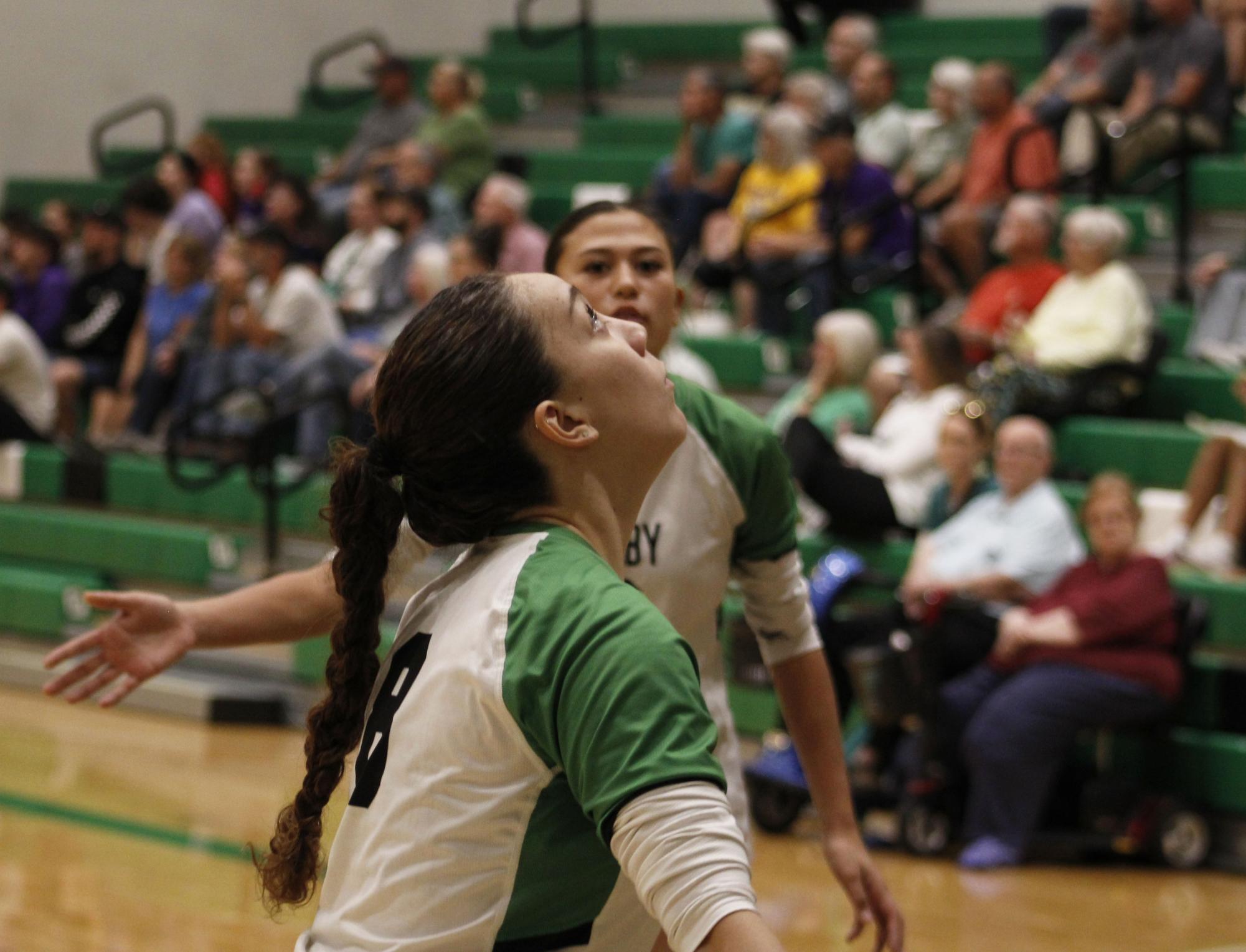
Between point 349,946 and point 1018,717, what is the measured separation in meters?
3.92

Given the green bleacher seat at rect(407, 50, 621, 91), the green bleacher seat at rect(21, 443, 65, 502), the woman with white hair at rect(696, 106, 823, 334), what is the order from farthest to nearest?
1. the green bleacher seat at rect(407, 50, 621, 91)
2. the green bleacher seat at rect(21, 443, 65, 502)
3. the woman with white hair at rect(696, 106, 823, 334)

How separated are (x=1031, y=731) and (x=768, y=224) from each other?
3451 millimetres

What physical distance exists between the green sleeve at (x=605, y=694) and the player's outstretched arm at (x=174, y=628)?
0.60 m

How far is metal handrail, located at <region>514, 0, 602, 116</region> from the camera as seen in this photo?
37.0 ft

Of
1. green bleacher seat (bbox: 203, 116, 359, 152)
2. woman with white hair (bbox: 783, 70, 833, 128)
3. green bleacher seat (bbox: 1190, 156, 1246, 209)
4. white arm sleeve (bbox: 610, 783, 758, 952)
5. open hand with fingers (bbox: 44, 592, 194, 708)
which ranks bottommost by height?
green bleacher seat (bbox: 203, 116, 359, 152)

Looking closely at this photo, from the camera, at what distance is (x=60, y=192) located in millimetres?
11852

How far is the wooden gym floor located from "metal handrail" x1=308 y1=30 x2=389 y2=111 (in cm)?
723

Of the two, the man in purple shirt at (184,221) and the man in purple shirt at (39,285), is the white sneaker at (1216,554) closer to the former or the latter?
the man in purple shirt at (184,221)

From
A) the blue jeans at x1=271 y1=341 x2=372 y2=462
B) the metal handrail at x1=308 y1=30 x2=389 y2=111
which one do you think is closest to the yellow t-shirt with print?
A: the blue jeans at x1=271 y1=341 x2=372 y2=462

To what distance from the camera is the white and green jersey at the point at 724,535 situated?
244cm

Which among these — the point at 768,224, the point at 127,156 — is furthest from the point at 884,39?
the point at 127,156

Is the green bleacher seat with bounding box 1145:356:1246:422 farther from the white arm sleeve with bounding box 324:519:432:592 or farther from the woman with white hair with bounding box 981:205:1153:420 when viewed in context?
the white arm sleeve with bounding box 324:519:432:592

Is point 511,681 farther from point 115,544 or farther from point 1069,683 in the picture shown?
point 115,544

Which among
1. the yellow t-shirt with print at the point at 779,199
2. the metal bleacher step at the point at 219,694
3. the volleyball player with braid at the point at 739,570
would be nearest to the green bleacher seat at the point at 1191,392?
the yellow t-shirt with print at the point at 779,199
